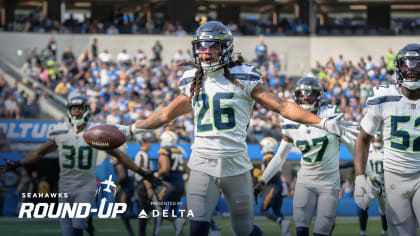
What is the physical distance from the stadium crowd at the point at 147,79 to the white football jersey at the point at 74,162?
8705mm

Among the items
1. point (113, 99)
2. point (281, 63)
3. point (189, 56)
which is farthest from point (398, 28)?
point (113, 99)

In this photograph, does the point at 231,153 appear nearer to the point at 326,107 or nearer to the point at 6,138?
the point at 326,107

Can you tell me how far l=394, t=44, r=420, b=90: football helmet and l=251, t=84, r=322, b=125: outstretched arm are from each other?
946mm

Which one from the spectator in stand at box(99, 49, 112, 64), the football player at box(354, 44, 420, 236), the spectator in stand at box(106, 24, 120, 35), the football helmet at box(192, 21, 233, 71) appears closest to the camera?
the football helmet at box(192, 21, 233, 71)

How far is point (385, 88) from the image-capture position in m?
5.32

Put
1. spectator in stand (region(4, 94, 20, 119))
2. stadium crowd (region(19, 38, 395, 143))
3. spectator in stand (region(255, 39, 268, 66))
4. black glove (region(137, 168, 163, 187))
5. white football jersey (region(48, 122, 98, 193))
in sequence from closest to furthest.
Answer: black glove (region(137, 168, 163, 187)) → white football jersey (region(48, 122, 98, 193)) → spectator in stand (region(4, 94, 20, 119)) → stadium crowd (region(19, 38, 395, 143)) → spectator in stand (region(255, 39, 268, 66))

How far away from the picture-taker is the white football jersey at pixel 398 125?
5.19m

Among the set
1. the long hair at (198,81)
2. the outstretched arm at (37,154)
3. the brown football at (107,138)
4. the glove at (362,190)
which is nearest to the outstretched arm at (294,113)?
the long hair at (198,81)

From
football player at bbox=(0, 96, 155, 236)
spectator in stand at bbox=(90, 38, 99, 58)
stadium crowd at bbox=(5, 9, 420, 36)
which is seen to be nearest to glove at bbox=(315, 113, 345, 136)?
football player at bbox=(0, 96, 155, 236)

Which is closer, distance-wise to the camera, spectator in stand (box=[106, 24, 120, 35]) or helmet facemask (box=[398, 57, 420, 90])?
helmet facemask (box=[398, 57, 420, 90])

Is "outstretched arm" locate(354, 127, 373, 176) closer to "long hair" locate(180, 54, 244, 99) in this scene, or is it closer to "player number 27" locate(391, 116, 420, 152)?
"player number 27" locate(391, 116, 420, 152)

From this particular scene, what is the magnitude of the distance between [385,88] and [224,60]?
1.32 meters

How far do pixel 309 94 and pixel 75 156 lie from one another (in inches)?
97.3

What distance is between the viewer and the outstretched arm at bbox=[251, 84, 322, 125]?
187 inches
